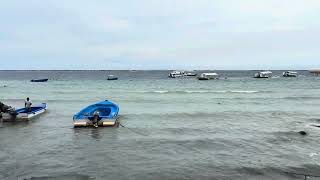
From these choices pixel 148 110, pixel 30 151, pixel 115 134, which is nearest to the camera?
pixel 30 151

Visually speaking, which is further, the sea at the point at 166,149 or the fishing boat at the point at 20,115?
the fishing boat at the point at 20,115

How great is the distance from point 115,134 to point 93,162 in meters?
7.61

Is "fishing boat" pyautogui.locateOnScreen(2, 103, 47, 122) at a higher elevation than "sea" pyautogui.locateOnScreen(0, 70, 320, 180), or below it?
higher

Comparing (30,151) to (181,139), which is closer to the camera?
(30,151)

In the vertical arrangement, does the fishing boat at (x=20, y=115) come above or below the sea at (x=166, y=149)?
above

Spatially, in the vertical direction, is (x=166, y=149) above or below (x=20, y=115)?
below

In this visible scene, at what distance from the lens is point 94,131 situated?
27.2 m

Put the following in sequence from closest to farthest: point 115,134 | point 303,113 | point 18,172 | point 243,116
Answer: 1. point 18,172
2. point 115,134
3. point 243,116
4. point 303,113

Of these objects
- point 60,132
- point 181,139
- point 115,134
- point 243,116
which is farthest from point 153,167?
point 243,116

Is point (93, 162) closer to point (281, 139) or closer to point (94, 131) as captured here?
point (94, 131)

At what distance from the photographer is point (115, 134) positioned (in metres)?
26.2

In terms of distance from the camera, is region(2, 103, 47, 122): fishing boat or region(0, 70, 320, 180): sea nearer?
region(0, 70, 320, 180): sea

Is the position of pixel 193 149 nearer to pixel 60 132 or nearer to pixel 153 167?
pixel 153 167

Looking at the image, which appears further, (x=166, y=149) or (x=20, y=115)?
(x=20, y=115)
